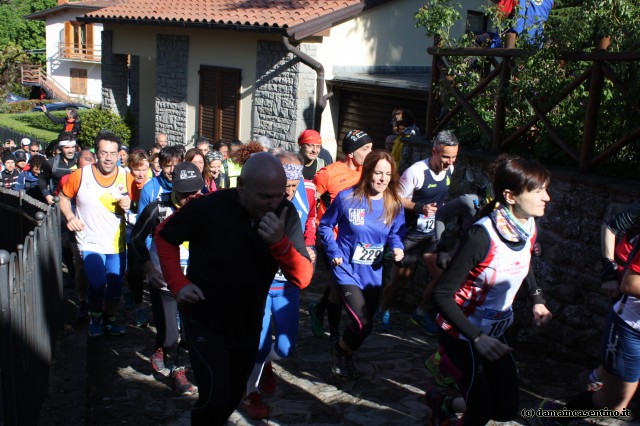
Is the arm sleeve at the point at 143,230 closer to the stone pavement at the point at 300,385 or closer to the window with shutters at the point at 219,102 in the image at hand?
the stone pavement at the point at 300,385

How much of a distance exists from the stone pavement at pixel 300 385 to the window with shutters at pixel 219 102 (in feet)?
34.6

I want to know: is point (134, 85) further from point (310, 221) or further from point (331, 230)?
point (331, 230)

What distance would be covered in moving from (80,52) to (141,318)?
47.2 meters

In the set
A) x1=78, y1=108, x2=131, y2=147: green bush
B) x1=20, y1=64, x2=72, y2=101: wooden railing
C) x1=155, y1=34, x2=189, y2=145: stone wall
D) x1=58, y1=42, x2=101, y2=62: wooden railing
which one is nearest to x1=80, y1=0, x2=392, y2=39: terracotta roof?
x1=155, y1=34, x2=189, y2=145: stone wall

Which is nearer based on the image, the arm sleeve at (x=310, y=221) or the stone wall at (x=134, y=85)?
the arm sleeve at (x=310, y=221)

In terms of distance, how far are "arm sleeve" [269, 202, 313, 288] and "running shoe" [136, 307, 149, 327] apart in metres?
3.62

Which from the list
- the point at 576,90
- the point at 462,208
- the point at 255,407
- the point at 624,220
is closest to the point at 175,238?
the point at 255,407

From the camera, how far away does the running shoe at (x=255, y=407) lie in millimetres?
5137

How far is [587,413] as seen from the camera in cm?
448

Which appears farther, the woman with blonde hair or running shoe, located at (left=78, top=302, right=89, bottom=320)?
running shoe, located at (left=78, top=302, right=89, bottom=320)

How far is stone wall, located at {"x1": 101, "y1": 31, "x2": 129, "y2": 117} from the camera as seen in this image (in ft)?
68.6

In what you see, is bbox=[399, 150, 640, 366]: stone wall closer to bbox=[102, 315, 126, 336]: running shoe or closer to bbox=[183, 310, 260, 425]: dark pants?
bbox=[183, 310, 260, 425]: dark pants

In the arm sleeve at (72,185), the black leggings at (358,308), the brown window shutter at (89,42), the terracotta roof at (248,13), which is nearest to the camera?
the black leggings at (358,308)

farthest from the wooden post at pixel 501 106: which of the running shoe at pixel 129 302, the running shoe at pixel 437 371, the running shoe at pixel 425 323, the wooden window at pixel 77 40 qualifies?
the wooden window at pixel 77 40
